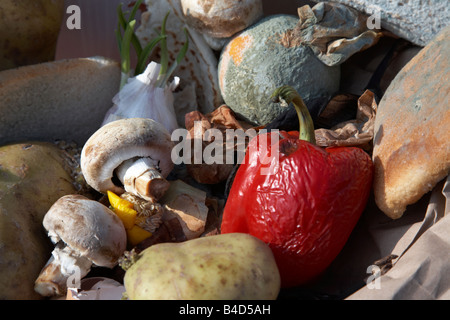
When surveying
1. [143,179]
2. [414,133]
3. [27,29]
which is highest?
[27,29]

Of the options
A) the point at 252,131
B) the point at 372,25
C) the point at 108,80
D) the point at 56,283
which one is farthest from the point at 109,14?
the point at 56,283

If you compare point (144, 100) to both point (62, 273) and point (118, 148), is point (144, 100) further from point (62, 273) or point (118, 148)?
Result: point (62, 273)

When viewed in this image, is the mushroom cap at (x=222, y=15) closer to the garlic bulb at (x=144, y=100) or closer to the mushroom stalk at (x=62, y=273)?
the garlic bulb at (x=144, y=100)

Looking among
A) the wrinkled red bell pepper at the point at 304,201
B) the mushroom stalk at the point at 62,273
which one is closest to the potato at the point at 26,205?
the mushroom stalk at the point at 62,273

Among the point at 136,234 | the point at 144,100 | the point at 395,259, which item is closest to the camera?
the point at 395,259

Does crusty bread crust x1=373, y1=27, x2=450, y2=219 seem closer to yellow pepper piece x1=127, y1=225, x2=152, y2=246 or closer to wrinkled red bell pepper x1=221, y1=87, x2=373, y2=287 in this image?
wrinkled red bell pepper x1=221, y1=87, x2=373, y2=287

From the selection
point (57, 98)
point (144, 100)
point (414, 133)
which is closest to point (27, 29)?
point (57, 98)

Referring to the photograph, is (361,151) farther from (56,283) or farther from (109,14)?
(109,14)
